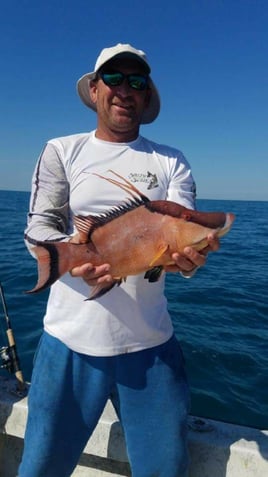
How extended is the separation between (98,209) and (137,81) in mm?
930

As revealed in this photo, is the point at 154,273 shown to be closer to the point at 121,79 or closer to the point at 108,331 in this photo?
the point at 108,331

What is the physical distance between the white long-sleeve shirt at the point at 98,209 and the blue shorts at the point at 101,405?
0.13 meters

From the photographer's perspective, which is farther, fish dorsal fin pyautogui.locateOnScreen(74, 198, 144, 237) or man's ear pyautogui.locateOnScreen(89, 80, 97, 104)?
man's ear pyautogui.locateOnScreen(89, 80, 97, 104)

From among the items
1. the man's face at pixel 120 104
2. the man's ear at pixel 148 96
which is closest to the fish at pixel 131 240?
the man's face at pixel 120 104

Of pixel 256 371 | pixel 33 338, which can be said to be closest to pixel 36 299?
pixel 33 338

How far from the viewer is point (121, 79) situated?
2654mm

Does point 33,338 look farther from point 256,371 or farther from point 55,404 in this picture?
point 55,404

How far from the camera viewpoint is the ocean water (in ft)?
18.0

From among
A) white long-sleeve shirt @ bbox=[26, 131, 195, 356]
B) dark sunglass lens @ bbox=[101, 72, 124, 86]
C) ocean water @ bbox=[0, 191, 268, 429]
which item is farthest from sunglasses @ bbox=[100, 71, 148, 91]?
ocean water @ bbox=[0, 191, 268, 429]

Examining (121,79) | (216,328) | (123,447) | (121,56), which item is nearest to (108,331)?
(123,447)

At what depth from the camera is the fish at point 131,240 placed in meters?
2.17

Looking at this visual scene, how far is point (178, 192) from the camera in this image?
107 inches

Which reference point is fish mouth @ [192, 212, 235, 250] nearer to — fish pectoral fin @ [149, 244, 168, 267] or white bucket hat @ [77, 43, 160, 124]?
fish pectoral fin @ [149, 244, 168, 267]

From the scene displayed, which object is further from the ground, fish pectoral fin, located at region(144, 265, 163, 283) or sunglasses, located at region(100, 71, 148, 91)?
Answer: sunglasses, located at region(100, 71, 148, 91)
